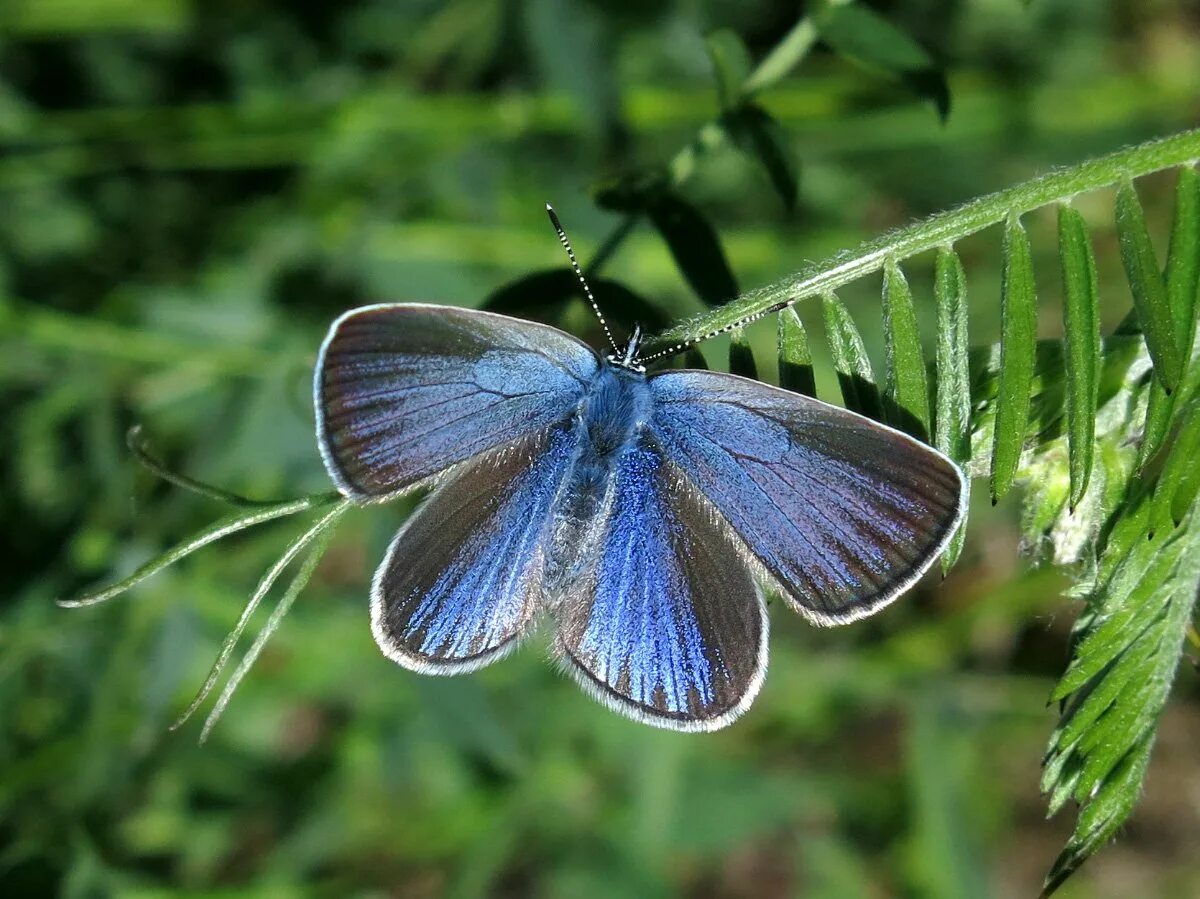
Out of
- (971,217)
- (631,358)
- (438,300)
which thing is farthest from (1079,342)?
(438,300)

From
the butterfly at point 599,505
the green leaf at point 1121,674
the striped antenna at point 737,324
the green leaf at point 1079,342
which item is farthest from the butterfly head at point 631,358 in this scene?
the green leaf at point 1121,674

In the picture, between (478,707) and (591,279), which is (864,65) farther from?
(478,707)

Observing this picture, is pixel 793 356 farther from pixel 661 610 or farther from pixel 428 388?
pixel 428 388

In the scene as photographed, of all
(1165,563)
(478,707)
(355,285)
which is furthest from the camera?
(355,285)

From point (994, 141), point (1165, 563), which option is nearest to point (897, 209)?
point (994, 141)

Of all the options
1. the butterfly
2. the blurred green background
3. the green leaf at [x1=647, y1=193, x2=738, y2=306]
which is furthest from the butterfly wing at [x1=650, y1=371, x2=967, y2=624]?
the blurred green background

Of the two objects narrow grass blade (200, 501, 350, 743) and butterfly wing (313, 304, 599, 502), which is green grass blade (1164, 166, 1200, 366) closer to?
butterfly wing (313, 304, 599, 502)

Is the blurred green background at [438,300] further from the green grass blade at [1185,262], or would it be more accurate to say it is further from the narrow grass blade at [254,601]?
the green grass blade at [1185,262]
